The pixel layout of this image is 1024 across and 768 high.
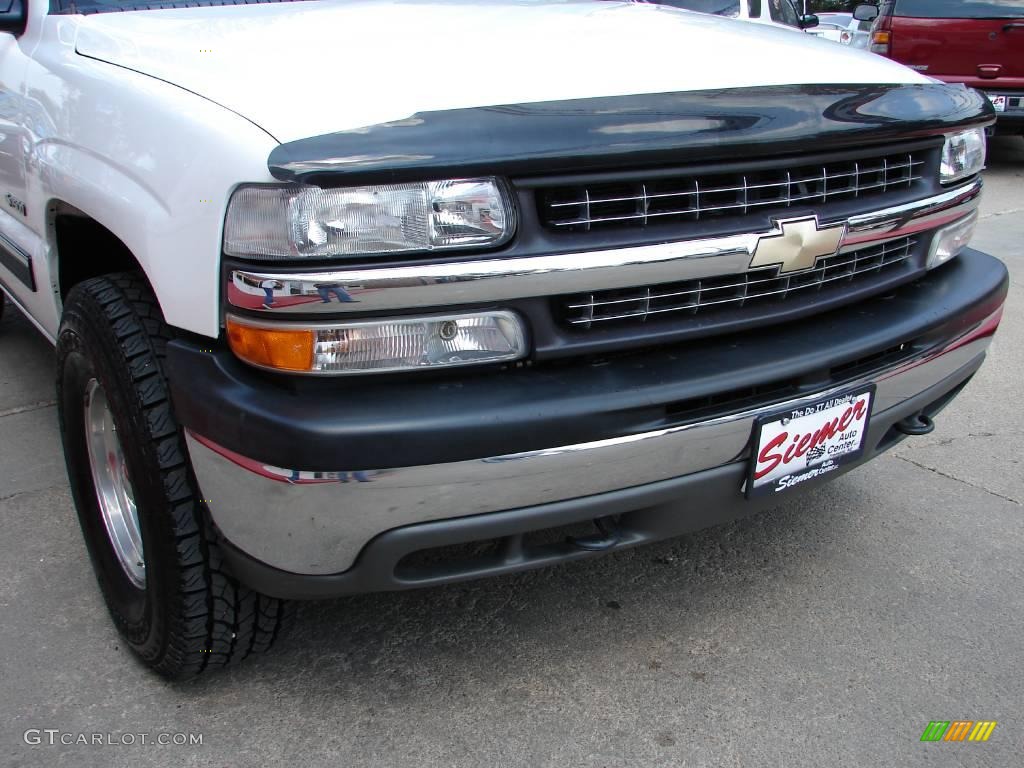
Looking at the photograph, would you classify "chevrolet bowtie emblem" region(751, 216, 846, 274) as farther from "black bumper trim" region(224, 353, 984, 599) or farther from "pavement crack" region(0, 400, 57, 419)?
"pavement crack" region(0, 400, 57, 419)

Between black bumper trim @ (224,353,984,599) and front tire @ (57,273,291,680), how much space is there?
0.15 m

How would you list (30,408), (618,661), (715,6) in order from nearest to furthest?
(618,661) → (30,408) → (715,6)

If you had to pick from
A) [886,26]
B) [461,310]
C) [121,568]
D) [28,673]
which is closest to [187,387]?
[461,310]

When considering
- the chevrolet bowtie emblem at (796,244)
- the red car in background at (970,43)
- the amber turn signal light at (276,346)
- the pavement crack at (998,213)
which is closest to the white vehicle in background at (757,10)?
the red car in background at (970,43)

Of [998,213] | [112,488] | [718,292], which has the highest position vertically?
[718,292]

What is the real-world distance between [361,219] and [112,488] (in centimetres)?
123

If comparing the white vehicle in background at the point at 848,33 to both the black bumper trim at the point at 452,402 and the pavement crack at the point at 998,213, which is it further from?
Result: the black bumper trim at the point at 452,402

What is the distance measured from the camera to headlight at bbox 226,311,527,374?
1.64 meters

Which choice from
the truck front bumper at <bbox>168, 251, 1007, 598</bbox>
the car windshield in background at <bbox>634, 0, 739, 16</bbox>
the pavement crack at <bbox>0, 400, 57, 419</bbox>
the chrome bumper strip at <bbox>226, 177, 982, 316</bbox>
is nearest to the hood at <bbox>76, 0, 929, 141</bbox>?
the chrome bumper strip at <bbox>226, 177, 982, 316</bbox>

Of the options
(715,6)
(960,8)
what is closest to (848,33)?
(960,8)

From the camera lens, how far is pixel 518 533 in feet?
5.87

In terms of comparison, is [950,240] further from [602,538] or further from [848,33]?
[848,33]

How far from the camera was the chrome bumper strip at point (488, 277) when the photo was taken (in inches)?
63.2

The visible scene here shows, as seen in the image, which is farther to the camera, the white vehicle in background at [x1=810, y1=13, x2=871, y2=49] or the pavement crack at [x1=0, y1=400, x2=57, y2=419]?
the white vehicle in background at [x1=810, y1=13, x2=871, y2=49]
